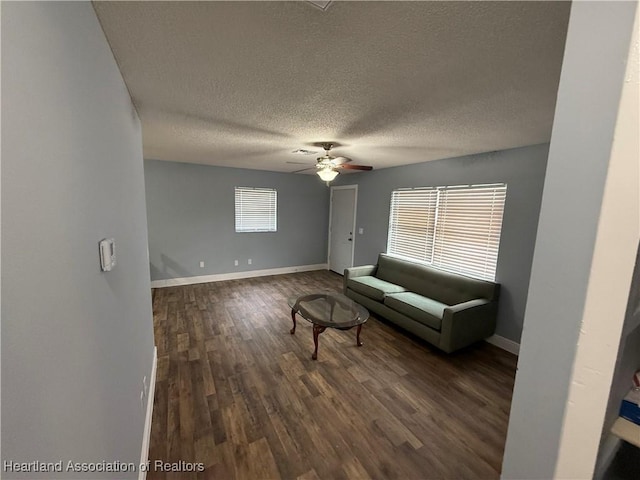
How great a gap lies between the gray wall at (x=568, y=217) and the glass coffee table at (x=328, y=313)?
1995 mm

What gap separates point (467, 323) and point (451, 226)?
139 centimetres

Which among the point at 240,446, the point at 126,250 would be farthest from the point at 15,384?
the point at 240,446

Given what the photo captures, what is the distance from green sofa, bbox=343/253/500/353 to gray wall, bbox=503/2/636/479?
2.12 meters

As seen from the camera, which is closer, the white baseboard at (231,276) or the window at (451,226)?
the window at (451,226)

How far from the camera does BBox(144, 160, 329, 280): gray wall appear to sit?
4.57m

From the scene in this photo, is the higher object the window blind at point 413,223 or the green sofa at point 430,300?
the window blind at point 413,223

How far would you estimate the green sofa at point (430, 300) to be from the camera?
274 centimetres

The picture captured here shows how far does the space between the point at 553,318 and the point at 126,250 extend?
6.22ft

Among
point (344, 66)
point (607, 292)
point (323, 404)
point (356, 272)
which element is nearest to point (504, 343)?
point (356, 272)

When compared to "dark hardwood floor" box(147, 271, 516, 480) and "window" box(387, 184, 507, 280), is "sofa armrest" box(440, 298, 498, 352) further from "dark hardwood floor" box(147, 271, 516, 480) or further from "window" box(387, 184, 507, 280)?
"window" box(387, 184, 507, 280)

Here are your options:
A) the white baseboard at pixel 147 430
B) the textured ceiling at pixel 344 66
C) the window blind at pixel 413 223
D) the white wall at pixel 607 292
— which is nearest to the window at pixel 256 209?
the window blind at pixel 413 223

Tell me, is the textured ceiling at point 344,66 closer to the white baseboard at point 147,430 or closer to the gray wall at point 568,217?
the gray wall at point 568,217

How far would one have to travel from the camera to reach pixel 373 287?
3744 mm

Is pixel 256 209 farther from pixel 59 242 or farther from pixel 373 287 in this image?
pixel 59 242
